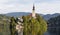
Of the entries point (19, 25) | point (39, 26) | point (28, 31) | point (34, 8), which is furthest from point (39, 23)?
point (34, 8)

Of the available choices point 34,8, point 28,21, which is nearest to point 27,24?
point 28,21

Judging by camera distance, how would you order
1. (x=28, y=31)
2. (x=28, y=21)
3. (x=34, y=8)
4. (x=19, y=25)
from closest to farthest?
(x=19, y=25), (x=28, y=31), (x=28, y=21), (x=34, y=8)

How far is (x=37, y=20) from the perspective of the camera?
133 feet

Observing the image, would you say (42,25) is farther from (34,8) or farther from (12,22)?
(34,8)

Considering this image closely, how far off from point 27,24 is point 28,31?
72.7 inches

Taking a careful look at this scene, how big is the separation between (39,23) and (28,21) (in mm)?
1555

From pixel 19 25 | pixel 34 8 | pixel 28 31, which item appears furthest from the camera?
pixel 34 8

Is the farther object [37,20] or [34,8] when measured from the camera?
[34,8]

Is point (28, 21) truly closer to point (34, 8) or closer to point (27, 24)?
point (27, 24)

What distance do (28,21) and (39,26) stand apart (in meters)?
1.71

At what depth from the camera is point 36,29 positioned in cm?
3806

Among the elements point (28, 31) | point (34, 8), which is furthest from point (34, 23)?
point (34, 8)

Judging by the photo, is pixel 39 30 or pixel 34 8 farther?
pixel 34 8

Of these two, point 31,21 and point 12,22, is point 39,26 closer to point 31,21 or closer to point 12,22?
point 31,21
